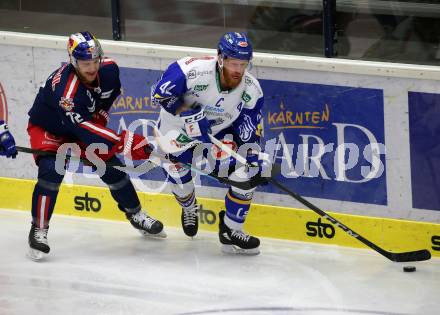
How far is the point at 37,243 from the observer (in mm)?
5797

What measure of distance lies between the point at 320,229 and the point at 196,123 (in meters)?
0.91

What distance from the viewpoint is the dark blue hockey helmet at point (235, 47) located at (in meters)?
5.35

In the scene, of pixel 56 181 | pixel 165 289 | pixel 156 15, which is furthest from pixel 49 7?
pixel 165 289

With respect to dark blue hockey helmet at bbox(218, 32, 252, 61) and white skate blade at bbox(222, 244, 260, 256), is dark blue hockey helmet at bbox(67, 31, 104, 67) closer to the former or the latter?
dark blue hockey helmet at bbox(218, 32, 252, 61)

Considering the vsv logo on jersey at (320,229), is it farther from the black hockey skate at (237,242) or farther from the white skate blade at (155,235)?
the white skate blade at (155,235)

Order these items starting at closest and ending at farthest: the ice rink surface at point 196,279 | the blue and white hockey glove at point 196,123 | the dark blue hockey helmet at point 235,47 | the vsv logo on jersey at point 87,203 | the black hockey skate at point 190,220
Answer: the ice rink surface at point 196,279
the dark blue hockey helmet at point 235,47
the blue and white hockey glove at point 196,123
the black hockey skate at point 190,220
the vsv logo on jersey at point 87,203

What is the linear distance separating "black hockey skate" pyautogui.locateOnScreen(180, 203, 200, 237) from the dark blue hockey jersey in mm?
643

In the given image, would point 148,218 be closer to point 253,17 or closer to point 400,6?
point 253,17

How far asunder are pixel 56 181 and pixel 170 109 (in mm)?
731

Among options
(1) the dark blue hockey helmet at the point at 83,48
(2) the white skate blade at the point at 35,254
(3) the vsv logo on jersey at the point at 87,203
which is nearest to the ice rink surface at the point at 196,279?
(2) the white skate blade at the point at 35,254

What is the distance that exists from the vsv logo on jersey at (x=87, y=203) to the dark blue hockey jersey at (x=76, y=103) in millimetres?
688

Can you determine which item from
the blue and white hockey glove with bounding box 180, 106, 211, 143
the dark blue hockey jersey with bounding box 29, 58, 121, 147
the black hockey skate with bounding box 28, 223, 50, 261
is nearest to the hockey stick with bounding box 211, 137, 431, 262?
the blue and white hockey glove with bounding box 180, 106, 211, 143

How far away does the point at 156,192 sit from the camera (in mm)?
6336

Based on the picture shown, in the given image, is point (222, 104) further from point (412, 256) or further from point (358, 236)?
point (412, 256)
